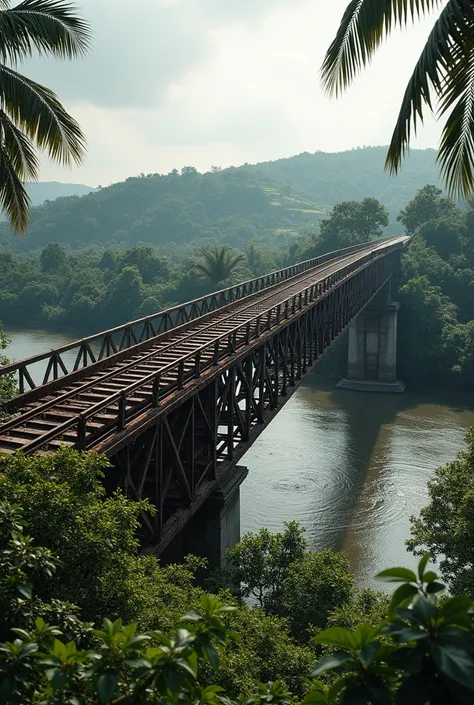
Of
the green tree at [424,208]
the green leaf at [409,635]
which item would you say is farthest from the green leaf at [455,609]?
the green tree at [424,208]

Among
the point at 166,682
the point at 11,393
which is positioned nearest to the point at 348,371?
the point at 11,393

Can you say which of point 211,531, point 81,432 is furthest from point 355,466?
point 81,432

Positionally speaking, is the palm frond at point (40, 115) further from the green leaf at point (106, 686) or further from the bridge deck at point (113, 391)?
the green leaf at point (106, 686)

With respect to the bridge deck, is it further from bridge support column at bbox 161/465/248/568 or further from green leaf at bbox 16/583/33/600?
green leaf at bbox 16/583/33/600

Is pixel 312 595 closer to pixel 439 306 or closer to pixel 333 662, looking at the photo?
pixel 333 662

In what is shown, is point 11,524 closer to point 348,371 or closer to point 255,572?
point 255,572
